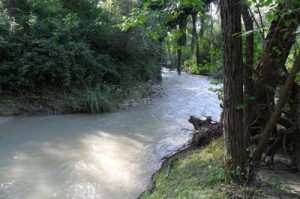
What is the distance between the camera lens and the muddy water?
4891mm

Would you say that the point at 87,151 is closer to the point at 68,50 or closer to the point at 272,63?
the point at 272,63

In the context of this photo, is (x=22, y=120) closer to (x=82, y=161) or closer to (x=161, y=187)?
(x=82, y=161)

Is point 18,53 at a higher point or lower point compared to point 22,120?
higher

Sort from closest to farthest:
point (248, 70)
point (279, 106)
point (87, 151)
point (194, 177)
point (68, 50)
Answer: point (279, 106) → point (248, 70) → point (194, 177) → point (87, 151) → point (68, 50)

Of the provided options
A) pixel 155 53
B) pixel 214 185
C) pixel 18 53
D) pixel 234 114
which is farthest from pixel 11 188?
pixel 155 53

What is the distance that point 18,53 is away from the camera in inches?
393

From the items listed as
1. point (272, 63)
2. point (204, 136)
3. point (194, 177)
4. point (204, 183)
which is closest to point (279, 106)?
point (272, 63)

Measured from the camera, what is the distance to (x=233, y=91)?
3.03m

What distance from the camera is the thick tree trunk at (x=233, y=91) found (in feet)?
9.45

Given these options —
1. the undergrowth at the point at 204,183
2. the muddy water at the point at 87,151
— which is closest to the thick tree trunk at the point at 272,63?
the undergrowth at the point at 204,183

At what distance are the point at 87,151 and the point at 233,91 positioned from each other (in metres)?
4.34

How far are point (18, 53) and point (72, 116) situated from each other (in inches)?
102

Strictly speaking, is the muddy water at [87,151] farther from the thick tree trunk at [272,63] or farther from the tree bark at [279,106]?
the thick tree trunk at [272,63]

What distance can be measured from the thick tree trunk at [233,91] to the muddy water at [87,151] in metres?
1.96
